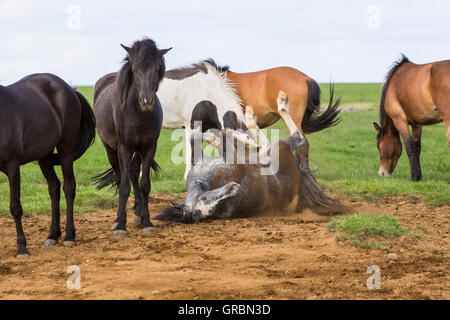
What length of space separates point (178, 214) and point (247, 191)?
89 cm

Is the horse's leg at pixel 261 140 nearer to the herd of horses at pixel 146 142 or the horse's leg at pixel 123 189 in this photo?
the herd of horses at pixel 146 142

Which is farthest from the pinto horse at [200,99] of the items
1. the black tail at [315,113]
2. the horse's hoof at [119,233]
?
the horse's hoof at [119,233]

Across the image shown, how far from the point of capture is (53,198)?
6.19 metres

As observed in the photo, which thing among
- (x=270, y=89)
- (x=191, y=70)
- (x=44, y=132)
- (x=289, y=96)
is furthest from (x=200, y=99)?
(x=44, y=132)

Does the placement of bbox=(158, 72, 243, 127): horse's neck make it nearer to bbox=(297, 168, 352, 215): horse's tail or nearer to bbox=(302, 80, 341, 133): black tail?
bbox=(302, 80, 341, 133): black tail

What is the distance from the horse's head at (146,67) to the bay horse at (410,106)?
20.1 feet

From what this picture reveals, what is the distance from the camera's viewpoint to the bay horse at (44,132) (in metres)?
Answer: 5.42

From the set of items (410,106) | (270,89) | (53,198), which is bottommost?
(53,198)

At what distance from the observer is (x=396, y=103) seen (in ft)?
37.0

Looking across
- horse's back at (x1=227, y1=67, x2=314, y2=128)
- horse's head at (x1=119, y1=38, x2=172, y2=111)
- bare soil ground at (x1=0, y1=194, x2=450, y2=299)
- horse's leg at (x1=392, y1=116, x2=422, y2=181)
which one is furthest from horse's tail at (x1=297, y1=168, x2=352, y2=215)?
horse's leg at (x1=392, y1=116, x2=422, y2=181)

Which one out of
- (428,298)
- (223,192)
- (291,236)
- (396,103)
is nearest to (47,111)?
(223,192)

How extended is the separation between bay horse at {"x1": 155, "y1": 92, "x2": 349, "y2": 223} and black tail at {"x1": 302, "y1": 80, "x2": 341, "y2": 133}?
10.3ft

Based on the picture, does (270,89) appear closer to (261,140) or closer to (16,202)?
(261,140)

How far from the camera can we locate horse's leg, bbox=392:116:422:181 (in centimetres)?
1065
